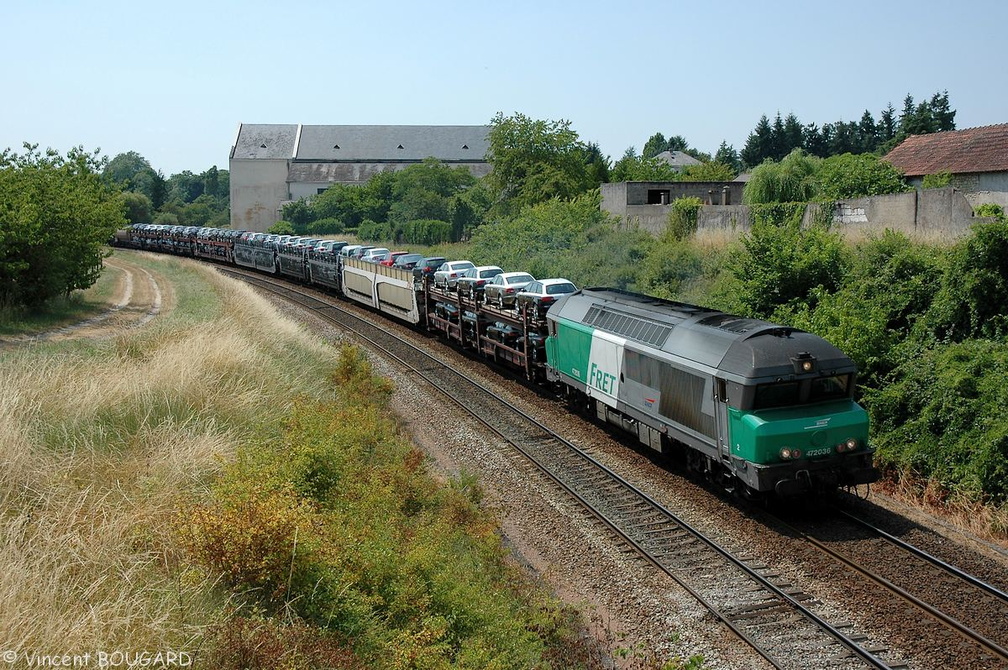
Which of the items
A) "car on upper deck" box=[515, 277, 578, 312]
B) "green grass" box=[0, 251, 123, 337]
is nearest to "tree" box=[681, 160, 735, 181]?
"car on upper deck" box=[515, 277, 578, 312]

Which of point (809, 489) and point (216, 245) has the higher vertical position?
point (216, 245)

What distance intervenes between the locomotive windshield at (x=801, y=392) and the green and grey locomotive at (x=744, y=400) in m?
0.02

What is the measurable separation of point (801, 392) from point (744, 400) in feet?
3.46

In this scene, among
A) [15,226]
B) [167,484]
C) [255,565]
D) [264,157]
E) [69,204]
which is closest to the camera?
[255,565]

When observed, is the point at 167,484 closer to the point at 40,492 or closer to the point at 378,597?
the point at 40,492

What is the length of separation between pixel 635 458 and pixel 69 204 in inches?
855

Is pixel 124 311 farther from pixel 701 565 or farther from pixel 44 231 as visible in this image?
pixel 701 565

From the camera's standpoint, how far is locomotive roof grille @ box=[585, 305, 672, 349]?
16.5 metres

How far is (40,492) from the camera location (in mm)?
9547

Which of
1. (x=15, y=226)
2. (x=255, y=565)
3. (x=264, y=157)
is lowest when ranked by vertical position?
(x=255, y=565)

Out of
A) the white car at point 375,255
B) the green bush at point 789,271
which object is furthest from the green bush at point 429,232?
the green bush at point 789,271

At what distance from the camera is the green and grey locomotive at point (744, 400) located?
13.4m

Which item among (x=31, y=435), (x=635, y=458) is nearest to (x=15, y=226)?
(x=31, y=435)

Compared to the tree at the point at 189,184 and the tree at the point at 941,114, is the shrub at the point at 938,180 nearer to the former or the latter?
the tree at the point at 941,114
